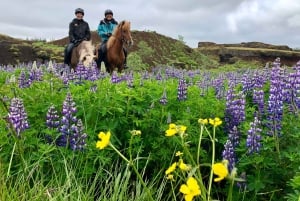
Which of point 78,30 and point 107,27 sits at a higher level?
point 107,27

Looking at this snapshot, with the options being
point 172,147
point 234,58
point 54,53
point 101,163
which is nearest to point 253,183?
point 172,147

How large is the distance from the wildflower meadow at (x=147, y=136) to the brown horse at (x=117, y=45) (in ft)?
30.4

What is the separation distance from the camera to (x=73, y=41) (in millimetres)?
16438

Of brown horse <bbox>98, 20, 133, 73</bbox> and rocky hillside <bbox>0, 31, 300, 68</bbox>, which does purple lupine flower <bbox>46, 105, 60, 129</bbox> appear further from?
rocky hillside <bbox>0, 31, 300, 68</bbox>

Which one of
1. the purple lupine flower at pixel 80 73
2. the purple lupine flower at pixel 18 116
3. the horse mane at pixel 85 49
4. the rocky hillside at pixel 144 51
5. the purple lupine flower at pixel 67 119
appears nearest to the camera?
the purple lupine flower at pixel 18 116

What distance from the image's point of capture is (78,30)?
16.2 metres

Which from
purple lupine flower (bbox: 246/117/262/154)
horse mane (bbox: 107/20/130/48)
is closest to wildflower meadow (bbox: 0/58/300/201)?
purple lupine flower (bbox: 246/117/262/154)

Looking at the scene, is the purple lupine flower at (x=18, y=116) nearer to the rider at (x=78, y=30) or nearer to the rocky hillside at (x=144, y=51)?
the rider at (x=78, y=30)

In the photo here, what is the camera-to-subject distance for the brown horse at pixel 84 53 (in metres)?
15.0

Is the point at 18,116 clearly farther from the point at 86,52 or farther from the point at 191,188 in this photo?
the point at 86,52

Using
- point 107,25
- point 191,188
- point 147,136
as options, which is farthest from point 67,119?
point 107,25

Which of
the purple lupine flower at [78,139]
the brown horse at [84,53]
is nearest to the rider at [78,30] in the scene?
the brown horse at [84,53]

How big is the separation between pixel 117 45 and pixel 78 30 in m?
1.57

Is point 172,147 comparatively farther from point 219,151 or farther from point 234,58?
point 234,58
